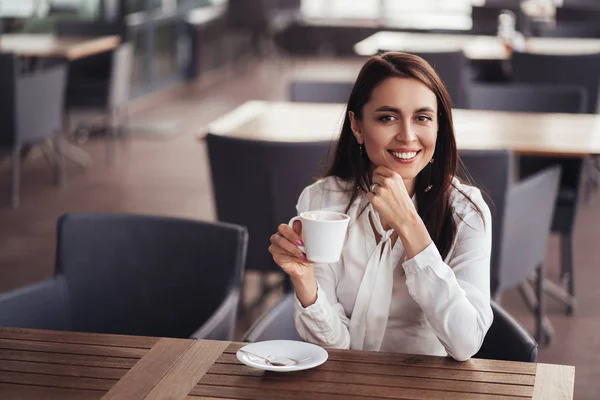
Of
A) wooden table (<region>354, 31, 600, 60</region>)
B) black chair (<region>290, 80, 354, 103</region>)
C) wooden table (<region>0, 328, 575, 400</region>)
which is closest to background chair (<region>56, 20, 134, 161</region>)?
wooden table (<region>354, 31, 600, 60</region>)

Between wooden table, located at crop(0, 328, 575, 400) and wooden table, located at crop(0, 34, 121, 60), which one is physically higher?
wooden table, located at crop(0, 328, 575, 400)

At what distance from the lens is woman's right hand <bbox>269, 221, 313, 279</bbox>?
169 cm

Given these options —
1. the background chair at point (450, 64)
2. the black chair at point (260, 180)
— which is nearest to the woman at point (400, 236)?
the black chair at point (260, 180)

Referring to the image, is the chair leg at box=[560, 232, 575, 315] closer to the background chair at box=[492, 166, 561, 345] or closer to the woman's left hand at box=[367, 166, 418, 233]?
the background chair at box=[492, 166, 561, 345]

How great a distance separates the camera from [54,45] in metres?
6.52

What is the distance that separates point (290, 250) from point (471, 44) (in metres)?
4.86

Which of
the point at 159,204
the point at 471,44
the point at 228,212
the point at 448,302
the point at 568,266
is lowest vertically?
the point at 159,204

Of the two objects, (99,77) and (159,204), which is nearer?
(159,204)

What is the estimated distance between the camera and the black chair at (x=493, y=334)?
1899mm

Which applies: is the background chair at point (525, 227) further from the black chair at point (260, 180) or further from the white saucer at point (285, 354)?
the white saucer at point (285, 354)

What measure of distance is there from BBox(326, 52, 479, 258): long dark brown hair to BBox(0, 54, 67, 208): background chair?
3.66 metres

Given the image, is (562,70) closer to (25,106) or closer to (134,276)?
(25,106)

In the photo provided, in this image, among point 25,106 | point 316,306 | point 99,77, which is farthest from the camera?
point 99,77

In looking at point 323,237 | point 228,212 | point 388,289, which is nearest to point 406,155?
point 388,289
